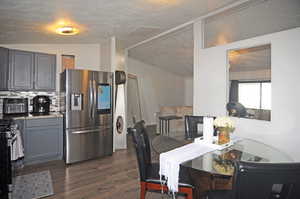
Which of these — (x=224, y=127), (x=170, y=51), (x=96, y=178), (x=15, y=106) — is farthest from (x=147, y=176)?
(x=170, y=51)

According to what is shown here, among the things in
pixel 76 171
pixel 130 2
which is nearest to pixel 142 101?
pixel 76 171

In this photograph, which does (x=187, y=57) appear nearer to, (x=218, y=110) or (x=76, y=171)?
(x=218, y=110)

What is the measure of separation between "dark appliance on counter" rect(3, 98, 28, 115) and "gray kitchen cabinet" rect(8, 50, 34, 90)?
0.24m

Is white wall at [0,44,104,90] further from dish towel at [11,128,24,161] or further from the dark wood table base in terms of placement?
the dark wood table base

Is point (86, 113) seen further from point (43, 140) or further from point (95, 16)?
point (95, 16)

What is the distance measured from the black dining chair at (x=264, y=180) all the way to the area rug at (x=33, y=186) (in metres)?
2.40

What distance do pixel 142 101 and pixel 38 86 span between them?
13.2 feet

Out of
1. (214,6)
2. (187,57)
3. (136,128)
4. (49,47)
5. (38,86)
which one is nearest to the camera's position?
(136,128)

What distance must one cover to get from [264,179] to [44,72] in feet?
13.7

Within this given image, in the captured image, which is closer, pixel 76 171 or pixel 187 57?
pixel 76 171

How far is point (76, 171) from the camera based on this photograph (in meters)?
3.21

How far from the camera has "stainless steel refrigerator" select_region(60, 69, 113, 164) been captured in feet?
11.4

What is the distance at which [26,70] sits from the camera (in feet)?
12.3

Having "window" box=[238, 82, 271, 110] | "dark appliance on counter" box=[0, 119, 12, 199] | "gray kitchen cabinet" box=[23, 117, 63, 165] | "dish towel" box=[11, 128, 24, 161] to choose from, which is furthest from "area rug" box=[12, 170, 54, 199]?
"window" box=[238, 82, 271, 110]
